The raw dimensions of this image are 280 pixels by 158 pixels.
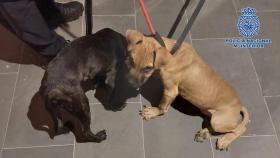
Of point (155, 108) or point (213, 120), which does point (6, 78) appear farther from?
point (213, 120)

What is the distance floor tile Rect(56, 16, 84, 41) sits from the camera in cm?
367

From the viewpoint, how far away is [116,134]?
3.06m

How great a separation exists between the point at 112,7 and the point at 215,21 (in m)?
1.19

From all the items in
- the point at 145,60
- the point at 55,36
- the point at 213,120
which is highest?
the point at 145,60

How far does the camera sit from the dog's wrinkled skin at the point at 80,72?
2477 millimetres

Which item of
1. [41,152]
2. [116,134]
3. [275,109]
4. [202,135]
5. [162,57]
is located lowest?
[41,152]

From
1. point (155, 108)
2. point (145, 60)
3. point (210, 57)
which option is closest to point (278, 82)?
point (210, 57)

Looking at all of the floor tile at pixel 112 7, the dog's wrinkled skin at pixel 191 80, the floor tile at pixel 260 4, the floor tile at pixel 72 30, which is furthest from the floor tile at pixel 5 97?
the floor tile at pixel 260 4

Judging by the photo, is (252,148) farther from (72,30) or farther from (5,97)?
(5,97)

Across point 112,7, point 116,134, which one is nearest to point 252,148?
point 116,134

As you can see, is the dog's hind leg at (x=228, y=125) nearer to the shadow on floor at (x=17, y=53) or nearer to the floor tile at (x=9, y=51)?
the shadow on floor at (x=17, y=53)

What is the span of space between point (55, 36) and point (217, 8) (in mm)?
1953

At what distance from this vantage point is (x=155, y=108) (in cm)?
310

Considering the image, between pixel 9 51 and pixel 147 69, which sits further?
pixel 9 51
